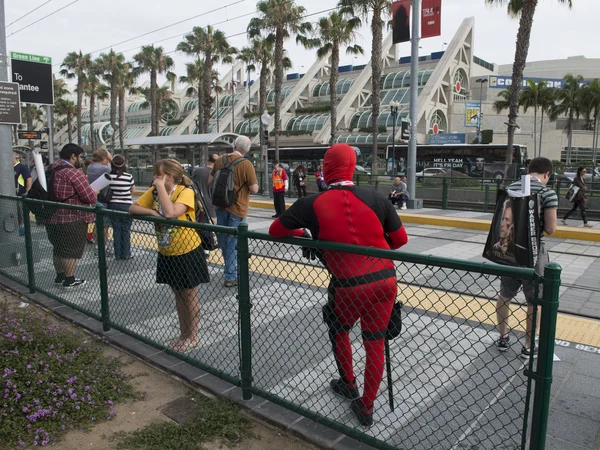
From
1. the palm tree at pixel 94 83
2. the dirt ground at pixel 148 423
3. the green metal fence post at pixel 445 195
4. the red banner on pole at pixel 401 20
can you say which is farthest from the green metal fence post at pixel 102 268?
the palm tree at pixel 94 83

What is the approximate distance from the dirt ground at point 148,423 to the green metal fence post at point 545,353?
1.24 m

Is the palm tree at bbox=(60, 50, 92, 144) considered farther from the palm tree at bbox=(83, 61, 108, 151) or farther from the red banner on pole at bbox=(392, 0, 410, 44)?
the red banner on pole at bbox=(392, 0, 410, 44)

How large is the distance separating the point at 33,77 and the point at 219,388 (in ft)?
25.4

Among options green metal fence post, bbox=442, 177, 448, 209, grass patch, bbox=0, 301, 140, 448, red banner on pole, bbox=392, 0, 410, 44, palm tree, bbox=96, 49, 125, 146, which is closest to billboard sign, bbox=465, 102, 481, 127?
palm tree, bbox=96, 49, 125, 146

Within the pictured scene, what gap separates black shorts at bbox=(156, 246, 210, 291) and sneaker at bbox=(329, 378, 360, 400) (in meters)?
1.37

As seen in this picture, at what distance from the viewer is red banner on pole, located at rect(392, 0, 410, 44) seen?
15594mm

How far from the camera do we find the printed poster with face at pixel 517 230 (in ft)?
12.0

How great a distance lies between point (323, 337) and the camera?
426 cm

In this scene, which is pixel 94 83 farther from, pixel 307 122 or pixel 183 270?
pixel 183 270

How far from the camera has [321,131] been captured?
190 ft

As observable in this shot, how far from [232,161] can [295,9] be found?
26.5m

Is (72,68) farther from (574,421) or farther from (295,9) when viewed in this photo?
(574,421)

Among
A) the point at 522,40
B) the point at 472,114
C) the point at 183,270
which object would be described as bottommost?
the point at 183,270

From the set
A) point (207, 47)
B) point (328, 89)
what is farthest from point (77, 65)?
point (328, 89)
